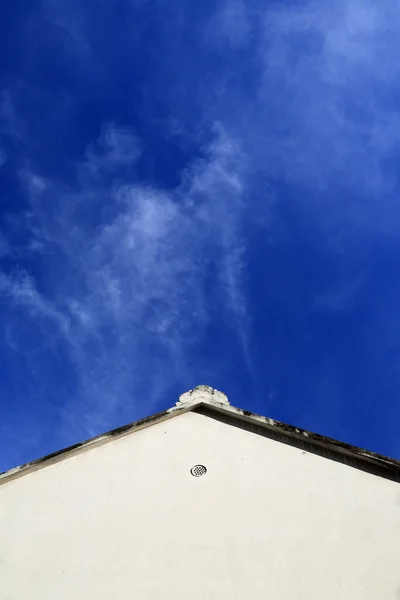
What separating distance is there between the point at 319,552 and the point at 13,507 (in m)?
6.58

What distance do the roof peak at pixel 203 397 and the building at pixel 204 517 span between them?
43 cm

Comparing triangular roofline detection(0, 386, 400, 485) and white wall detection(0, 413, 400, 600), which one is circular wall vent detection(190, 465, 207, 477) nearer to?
white wall detection(0, 413, 400, 600)

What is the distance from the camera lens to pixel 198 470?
10906mm

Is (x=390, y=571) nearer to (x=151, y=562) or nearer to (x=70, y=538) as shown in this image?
(x=151, y=562)

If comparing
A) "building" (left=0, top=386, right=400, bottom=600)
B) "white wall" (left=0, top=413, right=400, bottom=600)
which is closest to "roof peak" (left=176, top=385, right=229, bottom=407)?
"building" (left=0, top=386, right=400, bottom=600)

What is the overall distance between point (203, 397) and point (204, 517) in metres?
3.14

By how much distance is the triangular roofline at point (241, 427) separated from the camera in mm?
10516

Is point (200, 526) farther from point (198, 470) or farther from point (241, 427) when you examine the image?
point (241, 427)

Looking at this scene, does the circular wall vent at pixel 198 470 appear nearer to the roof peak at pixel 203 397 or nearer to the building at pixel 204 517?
the building at pixel 204 517

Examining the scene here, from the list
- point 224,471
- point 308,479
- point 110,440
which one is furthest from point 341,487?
point 110,440

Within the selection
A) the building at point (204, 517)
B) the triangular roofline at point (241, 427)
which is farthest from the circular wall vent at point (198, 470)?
the triangular roofline at point (241, 427)

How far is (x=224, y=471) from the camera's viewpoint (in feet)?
35.5

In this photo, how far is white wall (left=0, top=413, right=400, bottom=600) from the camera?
29.2ft

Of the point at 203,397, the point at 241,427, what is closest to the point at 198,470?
the point at 241,427
